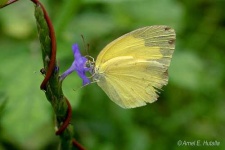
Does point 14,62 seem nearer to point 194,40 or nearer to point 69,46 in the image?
point 69,46

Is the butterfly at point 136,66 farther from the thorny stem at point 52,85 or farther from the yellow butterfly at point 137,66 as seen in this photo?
the thorny stem at point 52,85

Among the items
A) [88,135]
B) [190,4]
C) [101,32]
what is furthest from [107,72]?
[190,4]

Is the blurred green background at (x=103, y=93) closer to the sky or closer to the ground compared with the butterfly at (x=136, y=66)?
closer to the ground

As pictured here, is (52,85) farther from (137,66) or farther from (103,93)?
(103,93)

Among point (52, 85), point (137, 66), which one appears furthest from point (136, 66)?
point (52, 85)

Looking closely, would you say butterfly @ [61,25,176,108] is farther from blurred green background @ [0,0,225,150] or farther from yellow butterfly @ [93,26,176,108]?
blurred green background @ [0,0,225,150]

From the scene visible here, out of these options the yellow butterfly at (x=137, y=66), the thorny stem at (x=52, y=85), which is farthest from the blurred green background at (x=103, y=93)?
the thorny stem at (x=52, y=85)
